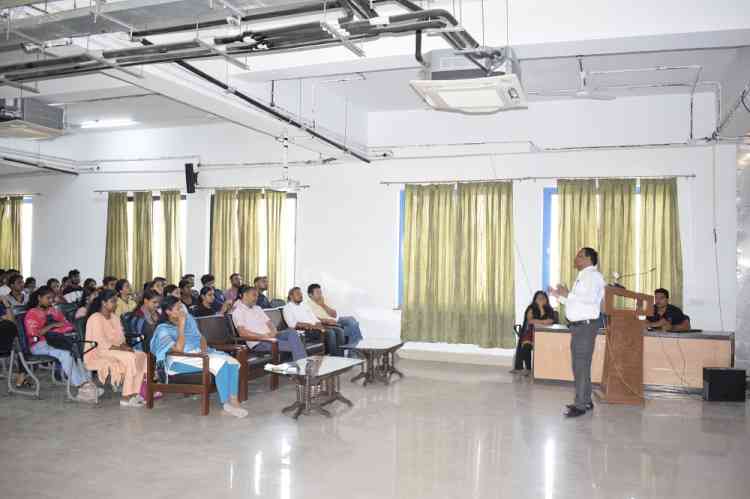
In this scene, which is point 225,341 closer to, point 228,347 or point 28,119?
point 228,347

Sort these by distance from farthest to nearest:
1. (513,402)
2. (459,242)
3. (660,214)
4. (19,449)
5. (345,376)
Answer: (459,242) < (660,214) < (345,376) < (513,402) < (19,449)

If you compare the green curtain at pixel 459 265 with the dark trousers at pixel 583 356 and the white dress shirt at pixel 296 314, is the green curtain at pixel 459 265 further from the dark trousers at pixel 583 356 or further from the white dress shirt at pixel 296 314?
the dark trousers at pixel 583 356

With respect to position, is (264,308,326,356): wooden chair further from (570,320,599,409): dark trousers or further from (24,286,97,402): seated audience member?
(570,320,599,409): dark trousers

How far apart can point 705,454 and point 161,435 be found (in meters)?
4.40

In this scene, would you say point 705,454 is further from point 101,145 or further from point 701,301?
point 101,145

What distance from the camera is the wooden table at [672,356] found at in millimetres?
7594

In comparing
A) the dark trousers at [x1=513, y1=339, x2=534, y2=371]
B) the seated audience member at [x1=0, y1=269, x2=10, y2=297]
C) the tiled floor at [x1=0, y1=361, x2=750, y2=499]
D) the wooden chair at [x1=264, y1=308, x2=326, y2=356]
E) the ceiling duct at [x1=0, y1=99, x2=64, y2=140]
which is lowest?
the tiled floor at [x1=0, y1=361, x2=750, y2=499]

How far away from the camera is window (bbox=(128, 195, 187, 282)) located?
1157 centimetres

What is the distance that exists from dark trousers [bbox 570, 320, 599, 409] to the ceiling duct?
232 inches

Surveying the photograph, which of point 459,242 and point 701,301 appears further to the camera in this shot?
point 459,242

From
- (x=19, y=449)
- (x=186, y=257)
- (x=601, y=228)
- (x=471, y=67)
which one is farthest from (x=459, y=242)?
(x=19, y=449)

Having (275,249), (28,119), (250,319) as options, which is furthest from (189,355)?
(275,249)

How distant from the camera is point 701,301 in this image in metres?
8.91

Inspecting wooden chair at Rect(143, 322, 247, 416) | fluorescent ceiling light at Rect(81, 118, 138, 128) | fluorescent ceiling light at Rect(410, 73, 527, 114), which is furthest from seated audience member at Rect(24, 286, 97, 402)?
fluorescent ceiling light at Rect(81, 118, 138, 128)
